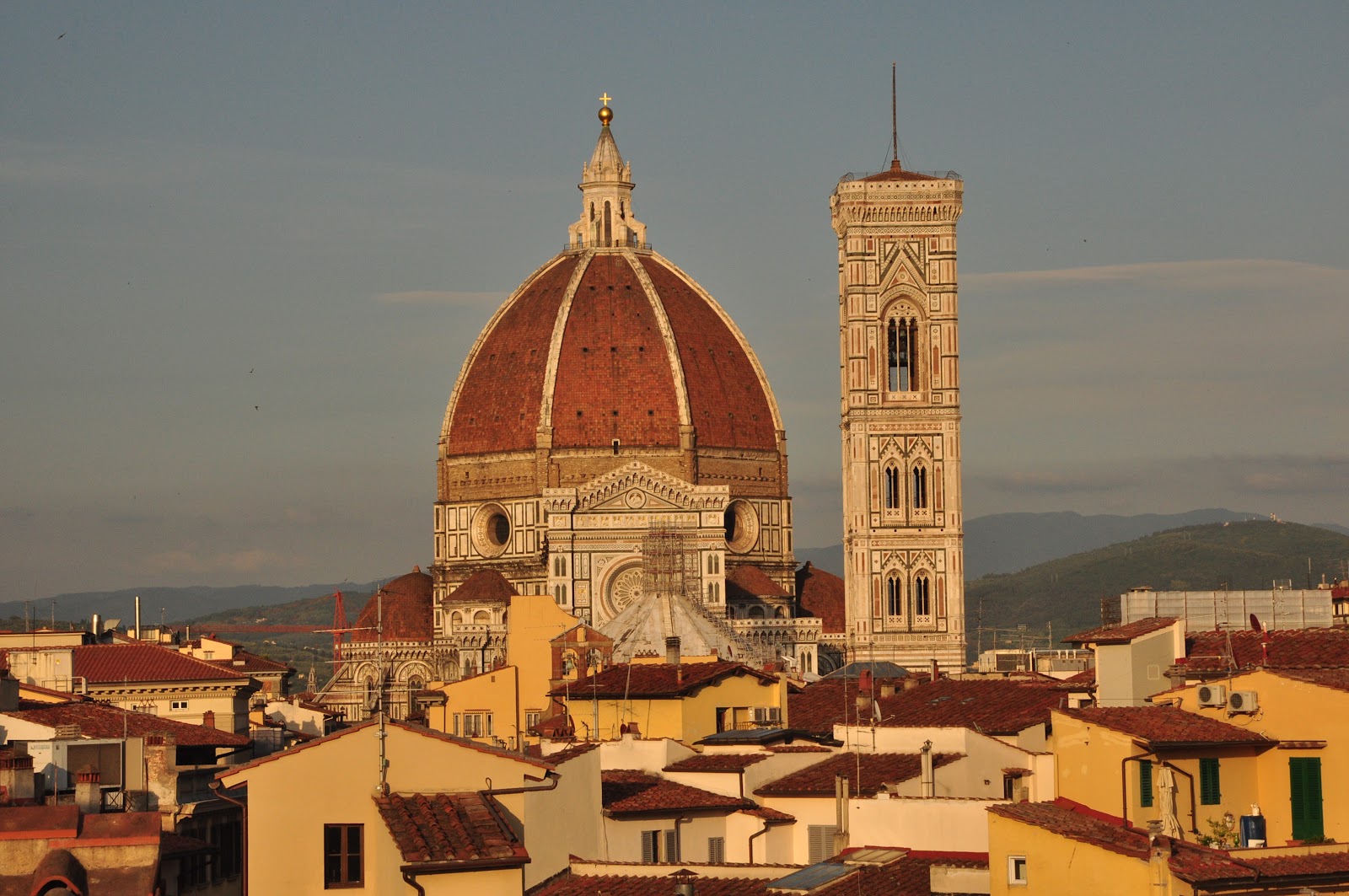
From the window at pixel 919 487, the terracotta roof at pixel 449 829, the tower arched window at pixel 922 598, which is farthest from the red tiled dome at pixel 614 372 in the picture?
the terracotta roof at pixel 449 829

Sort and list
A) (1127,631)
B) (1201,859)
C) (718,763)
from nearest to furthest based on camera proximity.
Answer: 1. (1201,859)
2. (1127,631)
3. (718,763)

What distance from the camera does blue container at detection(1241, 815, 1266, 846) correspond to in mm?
21406

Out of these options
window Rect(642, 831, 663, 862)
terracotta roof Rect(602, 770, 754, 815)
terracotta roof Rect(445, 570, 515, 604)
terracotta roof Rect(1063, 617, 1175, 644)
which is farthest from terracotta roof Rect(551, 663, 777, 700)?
terracotta roof Rect(445, 570, 515, 604)

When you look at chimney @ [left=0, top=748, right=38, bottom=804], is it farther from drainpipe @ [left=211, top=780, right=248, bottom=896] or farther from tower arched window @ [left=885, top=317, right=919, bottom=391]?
tower arched window @ [left=885, top=317, right=919, bottom=391]

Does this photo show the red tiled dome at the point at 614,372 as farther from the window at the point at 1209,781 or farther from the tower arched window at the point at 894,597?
the window at the point at 1209,781

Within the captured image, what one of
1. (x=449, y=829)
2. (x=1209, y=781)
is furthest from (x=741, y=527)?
(x=449, y=829)

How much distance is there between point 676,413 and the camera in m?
111

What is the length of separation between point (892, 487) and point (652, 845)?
69.1 m

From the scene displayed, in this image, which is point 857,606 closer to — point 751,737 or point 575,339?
→ point 575,339

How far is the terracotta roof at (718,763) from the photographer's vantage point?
2916 cm

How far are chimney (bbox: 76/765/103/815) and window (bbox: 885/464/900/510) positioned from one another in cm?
7159

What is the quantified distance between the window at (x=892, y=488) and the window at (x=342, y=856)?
7425cm

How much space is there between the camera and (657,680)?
A: 37844 mm

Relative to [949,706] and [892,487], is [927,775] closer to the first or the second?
[949,706]
